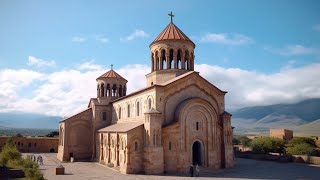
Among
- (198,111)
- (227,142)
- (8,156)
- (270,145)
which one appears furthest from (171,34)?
(270,145)

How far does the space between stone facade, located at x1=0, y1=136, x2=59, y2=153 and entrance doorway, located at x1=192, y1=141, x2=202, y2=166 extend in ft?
104

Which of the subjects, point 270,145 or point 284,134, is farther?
point 284,134

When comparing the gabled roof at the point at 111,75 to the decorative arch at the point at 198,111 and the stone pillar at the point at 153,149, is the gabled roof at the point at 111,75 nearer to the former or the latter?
the decorative arch at the point at 198,111

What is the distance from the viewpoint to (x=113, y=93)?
1759 inches

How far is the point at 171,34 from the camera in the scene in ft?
112

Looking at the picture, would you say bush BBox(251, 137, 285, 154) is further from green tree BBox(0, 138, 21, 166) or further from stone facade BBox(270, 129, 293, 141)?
green tree BBox(0, 138, 21, 166)

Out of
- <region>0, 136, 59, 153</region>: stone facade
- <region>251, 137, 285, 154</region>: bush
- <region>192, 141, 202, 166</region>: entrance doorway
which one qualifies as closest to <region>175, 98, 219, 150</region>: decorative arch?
<region>192, 141, 202, 166</region>: entrance doorway

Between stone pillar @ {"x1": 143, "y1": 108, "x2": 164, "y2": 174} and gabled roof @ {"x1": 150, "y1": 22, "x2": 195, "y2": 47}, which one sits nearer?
stone pillar @ {"x1": 143, "y1": 108, "x2": 164, "y2": 174}

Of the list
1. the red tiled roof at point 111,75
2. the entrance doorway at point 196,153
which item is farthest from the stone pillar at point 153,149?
the red tiled roof at point 111,75

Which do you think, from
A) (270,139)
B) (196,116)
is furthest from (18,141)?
(270,139)

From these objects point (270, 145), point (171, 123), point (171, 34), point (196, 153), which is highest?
point (171, 34)

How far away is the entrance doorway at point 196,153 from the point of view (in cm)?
3016

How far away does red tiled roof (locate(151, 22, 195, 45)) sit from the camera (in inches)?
1335

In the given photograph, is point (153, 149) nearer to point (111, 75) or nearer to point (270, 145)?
point (111, 75)
